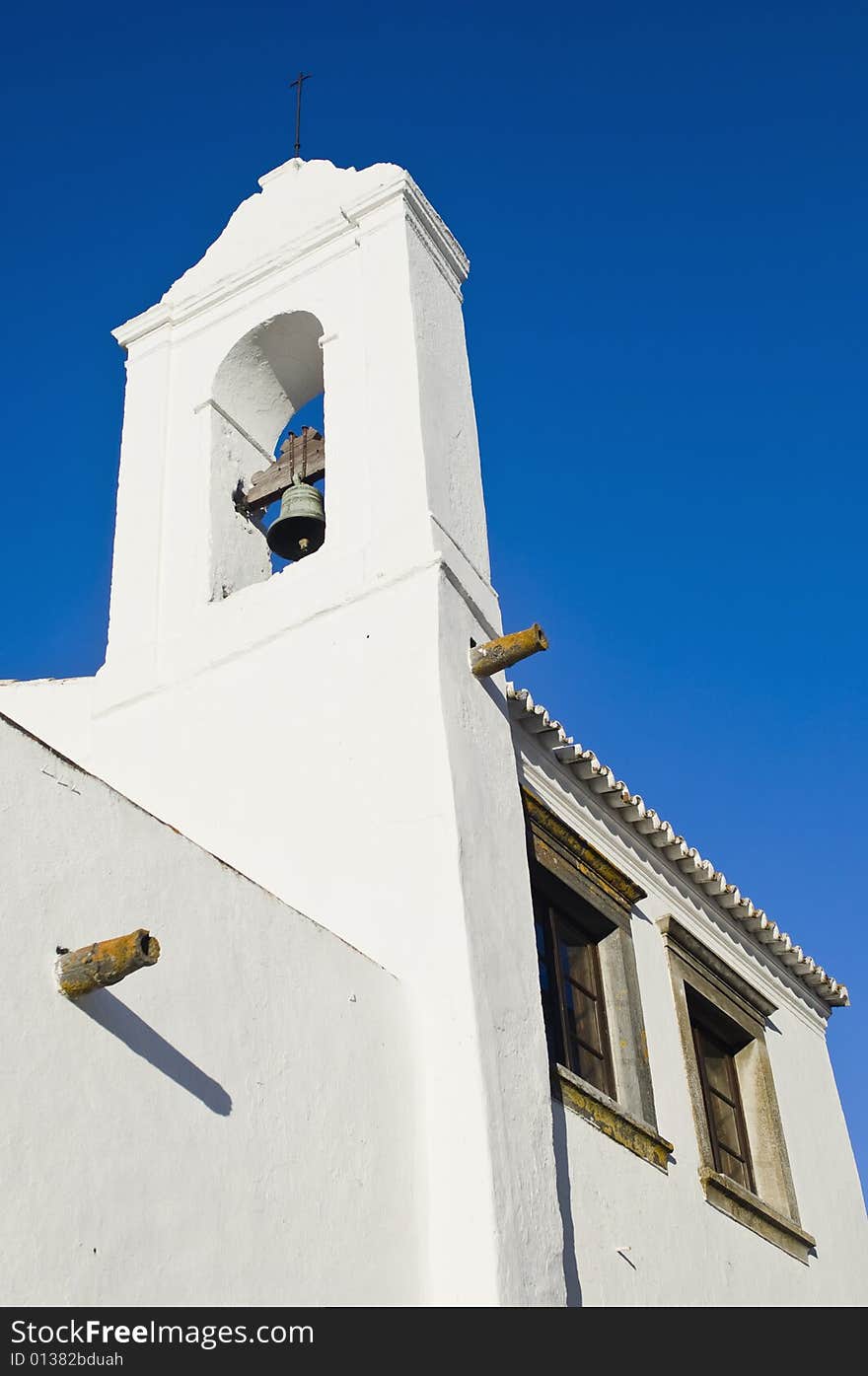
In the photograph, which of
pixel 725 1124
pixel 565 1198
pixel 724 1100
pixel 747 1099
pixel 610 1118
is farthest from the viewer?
pixel 747 1099

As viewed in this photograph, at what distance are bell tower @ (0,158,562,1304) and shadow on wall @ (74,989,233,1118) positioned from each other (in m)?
0.61

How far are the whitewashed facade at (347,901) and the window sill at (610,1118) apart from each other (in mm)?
23

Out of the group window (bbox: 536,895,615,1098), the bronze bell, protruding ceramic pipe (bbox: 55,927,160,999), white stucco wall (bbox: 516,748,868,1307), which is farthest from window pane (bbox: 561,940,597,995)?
protruding ceramic pipe (bbox: 55,927,160,999)

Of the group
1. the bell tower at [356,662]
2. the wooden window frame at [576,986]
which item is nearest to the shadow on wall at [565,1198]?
the bell tower at [356,662]

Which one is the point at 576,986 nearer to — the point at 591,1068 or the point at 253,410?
the point at 591,1068

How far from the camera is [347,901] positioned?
6023 mm

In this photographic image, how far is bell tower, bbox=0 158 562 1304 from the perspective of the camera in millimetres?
5512

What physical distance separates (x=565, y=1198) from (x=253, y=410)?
4818 mm

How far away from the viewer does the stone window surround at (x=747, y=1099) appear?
7594 mm

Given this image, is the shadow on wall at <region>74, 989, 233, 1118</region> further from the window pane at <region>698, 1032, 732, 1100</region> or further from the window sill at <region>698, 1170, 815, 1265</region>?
the window pane at <region>698, 1032, 732, 1100</region>

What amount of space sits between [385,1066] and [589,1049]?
198 cm

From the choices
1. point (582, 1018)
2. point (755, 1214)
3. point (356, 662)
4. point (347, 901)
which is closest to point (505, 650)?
point (356, 662)

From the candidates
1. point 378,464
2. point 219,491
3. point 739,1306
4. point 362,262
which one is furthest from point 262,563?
point 739,1306

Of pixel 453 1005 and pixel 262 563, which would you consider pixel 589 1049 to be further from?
pixel 262 563
